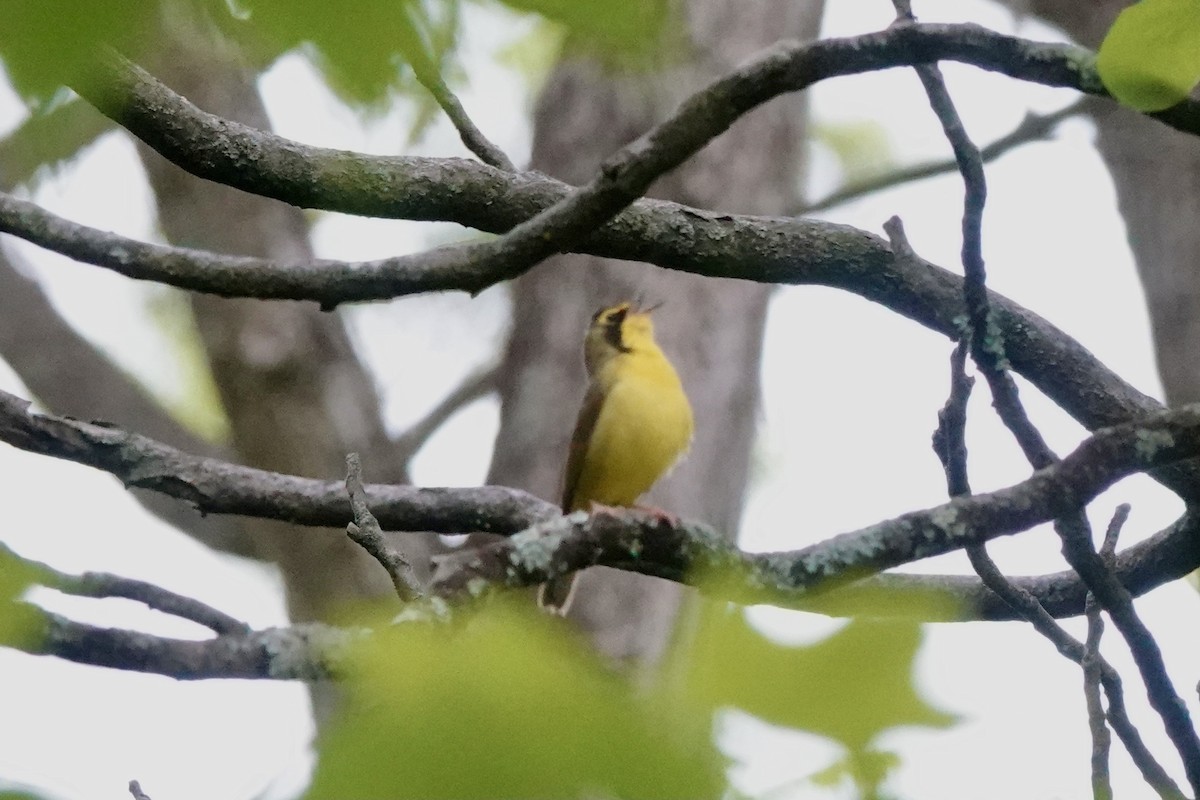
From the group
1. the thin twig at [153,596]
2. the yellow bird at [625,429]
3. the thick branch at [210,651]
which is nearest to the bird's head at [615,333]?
the yellow bird at [625,429]

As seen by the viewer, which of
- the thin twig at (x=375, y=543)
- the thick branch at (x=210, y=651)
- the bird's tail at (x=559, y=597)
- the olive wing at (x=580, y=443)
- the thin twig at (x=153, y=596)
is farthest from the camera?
the olive wing at (x=580, y=443)

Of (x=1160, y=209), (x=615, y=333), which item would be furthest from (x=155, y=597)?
(x=1160, y=209)

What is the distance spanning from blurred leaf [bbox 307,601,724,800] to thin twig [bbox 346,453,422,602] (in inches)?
68.7

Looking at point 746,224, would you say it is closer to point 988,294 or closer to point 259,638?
point 988,294

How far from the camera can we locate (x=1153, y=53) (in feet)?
5.47

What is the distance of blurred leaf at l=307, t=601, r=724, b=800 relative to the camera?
26.5 inches

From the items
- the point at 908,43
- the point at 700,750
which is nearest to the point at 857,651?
the point at 700,750

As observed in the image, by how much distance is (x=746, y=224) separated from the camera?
2.87m

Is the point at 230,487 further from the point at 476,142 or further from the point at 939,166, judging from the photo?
the point at 939,166

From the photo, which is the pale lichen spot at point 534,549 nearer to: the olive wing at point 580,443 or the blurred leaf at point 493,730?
the blurred leaf at point 493,730

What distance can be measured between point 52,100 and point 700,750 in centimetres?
60

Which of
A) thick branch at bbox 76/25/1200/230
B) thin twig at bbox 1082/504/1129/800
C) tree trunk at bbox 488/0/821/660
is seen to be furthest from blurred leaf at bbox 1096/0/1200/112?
tree trunk at bbox 488/0/821/660

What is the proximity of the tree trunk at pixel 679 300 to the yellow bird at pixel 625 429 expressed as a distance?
1.31 ft

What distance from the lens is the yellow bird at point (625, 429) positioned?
6.06m
